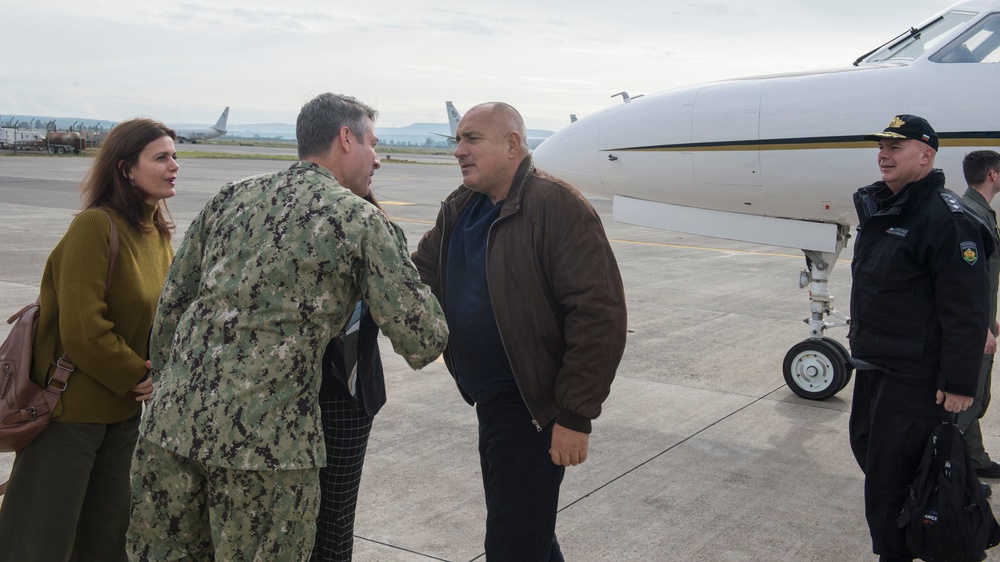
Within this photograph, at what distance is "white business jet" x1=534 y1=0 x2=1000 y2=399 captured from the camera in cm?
618

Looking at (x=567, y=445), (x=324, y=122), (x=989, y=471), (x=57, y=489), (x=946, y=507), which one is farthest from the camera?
(x=989, y=471)

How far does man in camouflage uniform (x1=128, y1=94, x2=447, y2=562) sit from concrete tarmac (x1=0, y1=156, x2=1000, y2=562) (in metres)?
1.66

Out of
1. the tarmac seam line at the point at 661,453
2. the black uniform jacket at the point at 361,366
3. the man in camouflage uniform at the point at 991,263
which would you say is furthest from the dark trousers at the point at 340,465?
the man in camouflage uniform at the point at 991,263

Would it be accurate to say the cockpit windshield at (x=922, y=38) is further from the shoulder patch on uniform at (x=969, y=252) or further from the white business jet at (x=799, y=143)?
the shoulder patch on uniform at (x=969, y=252)

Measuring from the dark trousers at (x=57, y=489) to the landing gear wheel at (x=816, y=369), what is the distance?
5.06 metres

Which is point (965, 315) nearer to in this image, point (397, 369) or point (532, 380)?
point (532, 380)

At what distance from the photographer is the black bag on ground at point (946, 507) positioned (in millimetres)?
3541

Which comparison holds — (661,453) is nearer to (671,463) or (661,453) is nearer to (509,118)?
(671,463)

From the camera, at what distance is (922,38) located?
21.7ft

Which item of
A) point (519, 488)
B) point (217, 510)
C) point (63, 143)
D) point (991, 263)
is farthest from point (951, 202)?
point (63, 143)

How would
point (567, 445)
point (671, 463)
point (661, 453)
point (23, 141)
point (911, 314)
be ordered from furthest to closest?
1. point (23, 141)
2. point (661, 453)
3. point (671, 463)
4. point (911, 314)
5. point (567, 445)

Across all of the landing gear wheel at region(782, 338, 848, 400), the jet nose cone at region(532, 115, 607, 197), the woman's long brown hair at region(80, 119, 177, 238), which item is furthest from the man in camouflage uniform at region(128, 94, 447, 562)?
the jet nose cone at region(532, 115, 607, 197)

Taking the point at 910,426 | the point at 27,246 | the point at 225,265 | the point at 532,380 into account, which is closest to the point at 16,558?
the point at 225,265

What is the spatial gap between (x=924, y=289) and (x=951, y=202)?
1.25ft
